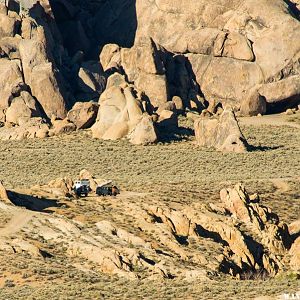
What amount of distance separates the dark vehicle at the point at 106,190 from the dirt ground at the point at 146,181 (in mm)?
773

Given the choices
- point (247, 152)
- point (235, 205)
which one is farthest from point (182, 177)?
point (235, 205)

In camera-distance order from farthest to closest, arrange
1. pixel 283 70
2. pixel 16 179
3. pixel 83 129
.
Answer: pixel 283 70 < pixel 83 129 < pixel 16 179

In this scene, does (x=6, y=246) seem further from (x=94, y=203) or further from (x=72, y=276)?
(x=94, y=203)

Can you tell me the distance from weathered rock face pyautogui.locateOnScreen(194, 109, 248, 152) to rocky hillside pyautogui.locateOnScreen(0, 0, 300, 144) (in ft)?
16.7

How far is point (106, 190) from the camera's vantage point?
92875 millimetres

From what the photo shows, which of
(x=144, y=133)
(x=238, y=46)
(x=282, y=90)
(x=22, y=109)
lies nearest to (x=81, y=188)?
(x=144, y=133)

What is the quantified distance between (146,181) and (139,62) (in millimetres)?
37199

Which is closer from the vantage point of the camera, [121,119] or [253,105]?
[121,119]

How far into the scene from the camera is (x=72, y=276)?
67125mm

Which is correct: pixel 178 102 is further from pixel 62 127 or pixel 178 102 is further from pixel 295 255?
pixel 295 255

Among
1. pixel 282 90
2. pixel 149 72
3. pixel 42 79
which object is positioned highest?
pixel 42 79

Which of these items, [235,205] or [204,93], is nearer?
[235,205]

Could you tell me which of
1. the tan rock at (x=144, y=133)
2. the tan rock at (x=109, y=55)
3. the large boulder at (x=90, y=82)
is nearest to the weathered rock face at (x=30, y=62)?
the large boulder at (x=90, y=82)

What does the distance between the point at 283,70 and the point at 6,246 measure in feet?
257
